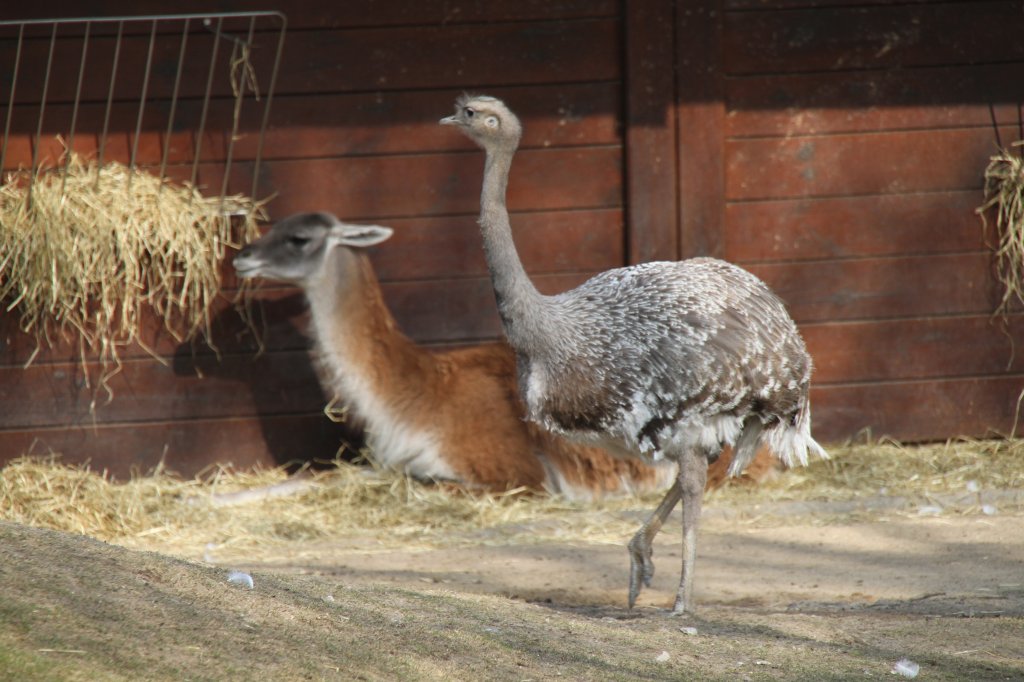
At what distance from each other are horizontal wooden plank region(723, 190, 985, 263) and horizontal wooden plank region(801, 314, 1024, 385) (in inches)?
13.4

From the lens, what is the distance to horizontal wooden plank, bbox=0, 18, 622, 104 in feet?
19.4

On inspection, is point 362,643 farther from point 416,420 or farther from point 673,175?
point 673,175

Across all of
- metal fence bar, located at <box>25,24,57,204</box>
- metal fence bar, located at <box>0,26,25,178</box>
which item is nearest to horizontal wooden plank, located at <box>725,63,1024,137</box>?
metal fence bar, located at <box>25,24,57,204</box>

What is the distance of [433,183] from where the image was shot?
20.1 ft

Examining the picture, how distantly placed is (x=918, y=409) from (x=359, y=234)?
270 cm

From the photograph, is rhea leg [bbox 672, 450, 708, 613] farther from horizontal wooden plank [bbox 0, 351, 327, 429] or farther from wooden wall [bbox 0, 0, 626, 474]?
horizontal wooden plank [bbox 0, 351, 327, 429]

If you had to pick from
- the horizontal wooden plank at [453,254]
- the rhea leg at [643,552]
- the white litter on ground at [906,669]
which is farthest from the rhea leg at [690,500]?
the horizontal wooden plank at [453,254]

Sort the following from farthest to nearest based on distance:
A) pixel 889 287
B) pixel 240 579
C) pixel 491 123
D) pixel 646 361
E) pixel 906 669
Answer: pixel 889 287, pixel 491 123, pixel 646 361, pixel 240 579, pixel 906 669

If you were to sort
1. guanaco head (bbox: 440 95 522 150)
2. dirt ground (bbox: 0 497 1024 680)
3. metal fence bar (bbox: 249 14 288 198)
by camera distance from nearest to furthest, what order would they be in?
dirt ground (bbox: 0 497 1024 680) → guanaco head (bbox: 440 95 522 150) → metal fence bar (bbox: 249 14 288 198)

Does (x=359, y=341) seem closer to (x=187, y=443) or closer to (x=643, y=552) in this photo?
(x=187, y=443)

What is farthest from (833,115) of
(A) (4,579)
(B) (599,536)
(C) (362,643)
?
(A) (4,579)

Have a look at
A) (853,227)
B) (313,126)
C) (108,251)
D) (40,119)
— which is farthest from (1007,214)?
(40,119)

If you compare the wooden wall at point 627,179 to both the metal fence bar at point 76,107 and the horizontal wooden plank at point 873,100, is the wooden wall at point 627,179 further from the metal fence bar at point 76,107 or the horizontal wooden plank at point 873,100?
the metal fence bar at point 76,107

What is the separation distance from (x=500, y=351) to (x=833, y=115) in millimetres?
1840
